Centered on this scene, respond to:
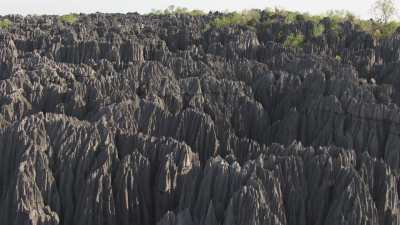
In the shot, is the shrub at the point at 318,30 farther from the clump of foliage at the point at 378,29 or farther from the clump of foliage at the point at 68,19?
the clump of foliage at the point at 68,19

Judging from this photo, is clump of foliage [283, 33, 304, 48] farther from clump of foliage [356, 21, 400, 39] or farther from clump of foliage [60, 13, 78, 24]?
clump of foliage [60, 13, 78, 24]

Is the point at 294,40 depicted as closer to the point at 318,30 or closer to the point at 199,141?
the point at 318,30

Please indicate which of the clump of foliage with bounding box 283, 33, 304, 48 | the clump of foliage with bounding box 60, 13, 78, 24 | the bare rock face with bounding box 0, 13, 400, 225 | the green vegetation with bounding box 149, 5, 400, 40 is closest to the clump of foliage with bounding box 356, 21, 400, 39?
the green vegetation with bounding box 149, 5, 400, 40

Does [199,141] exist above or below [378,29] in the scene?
below

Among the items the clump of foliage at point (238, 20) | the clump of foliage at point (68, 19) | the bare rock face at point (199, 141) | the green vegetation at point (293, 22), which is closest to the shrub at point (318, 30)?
the green vegetation at point (293, 22)

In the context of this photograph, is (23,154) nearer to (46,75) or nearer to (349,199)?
(349,199)

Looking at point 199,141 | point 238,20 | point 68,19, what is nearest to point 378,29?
point 238,20

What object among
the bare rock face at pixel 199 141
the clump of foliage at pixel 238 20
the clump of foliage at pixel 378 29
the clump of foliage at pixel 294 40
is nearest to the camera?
the bare rock face at pixel 199 141

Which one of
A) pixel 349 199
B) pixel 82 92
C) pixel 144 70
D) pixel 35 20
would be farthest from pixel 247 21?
pixel 349 199
